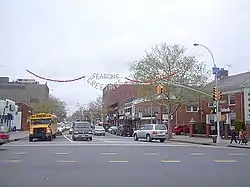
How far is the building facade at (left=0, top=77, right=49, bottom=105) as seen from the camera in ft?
451

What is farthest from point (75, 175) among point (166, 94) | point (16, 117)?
point (16, 117)

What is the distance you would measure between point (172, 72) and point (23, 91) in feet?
342

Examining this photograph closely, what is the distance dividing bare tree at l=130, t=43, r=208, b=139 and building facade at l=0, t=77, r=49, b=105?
8705 cm

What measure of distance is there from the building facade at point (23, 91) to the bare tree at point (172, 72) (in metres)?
87.1

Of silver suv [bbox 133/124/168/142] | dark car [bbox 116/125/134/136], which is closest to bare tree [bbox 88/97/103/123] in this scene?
dark car [bbox 116/125/134/136]

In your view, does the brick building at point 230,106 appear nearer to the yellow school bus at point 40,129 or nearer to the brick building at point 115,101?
the yellow school bus at point 40,129

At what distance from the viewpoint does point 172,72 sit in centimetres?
5241

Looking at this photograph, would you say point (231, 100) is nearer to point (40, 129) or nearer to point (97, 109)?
point (40, 129)

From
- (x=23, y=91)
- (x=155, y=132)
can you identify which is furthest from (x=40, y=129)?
(x=23, y=91)

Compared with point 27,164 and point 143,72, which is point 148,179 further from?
point 143,72

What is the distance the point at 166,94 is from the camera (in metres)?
52.3

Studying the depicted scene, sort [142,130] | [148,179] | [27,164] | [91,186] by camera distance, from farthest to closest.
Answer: [142,130]
[27,164]
[148,179]
[91,186]

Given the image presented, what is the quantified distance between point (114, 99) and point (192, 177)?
135m

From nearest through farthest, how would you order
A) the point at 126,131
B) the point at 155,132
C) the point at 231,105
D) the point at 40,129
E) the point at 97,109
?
the point at 155,132
the point at 40,129
the point at 231,105
the point at 126,131
the point at 97,109
